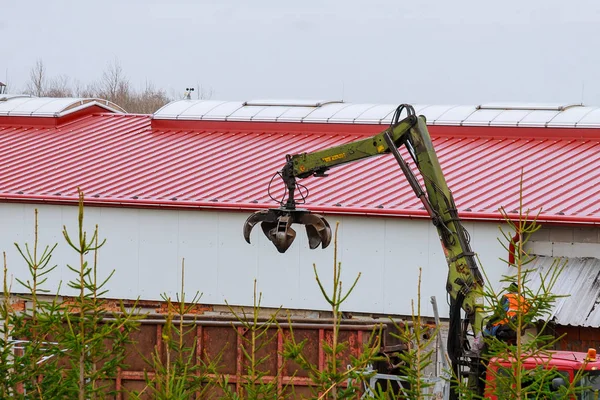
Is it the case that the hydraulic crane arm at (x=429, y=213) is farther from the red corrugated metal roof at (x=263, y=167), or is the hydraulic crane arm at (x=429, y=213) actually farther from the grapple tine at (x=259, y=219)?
the red corrugated metal roof at (x=263, y=167)

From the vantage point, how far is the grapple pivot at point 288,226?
1395cm

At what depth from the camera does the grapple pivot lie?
549 inches

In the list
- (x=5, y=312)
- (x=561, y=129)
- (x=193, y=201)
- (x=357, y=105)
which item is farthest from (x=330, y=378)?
(x=357, y=105)

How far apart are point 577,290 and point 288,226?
6848 mm

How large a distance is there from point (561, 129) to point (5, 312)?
18271 millimetres

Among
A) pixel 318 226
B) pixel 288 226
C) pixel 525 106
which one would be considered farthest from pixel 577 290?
pixel 525 106

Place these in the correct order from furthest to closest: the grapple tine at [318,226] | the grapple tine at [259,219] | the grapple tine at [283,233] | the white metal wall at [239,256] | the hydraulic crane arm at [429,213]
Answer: the white metal wall at [239,256], the grapple tine at [259,219], the grapple tine at [318,226], the grapple tine at [283,233], the hydraulic crane arm at [429,213]

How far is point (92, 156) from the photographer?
2608 centimetres

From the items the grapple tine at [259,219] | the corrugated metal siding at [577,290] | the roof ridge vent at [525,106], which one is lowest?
the corrugated metal siding at [577,290]

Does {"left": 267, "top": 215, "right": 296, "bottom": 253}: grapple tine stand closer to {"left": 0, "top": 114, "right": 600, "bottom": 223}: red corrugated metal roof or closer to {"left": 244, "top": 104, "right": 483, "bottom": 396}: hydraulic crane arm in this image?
{"left": 244, "top": 104, "right": 483, "bottom": 396}: hydraulic crane arm

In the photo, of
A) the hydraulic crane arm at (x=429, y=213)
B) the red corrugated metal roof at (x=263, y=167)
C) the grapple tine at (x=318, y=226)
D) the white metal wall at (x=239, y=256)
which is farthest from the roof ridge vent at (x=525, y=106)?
the grapple tine at (x=318, y=226)

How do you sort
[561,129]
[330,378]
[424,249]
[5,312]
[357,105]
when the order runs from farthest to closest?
[357,105] → [561,129] → [424,249] → [5,312] → [330,378]

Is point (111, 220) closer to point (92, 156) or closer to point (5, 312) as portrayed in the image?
point (92, 156)

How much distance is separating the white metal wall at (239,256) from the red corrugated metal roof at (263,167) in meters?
0.38
